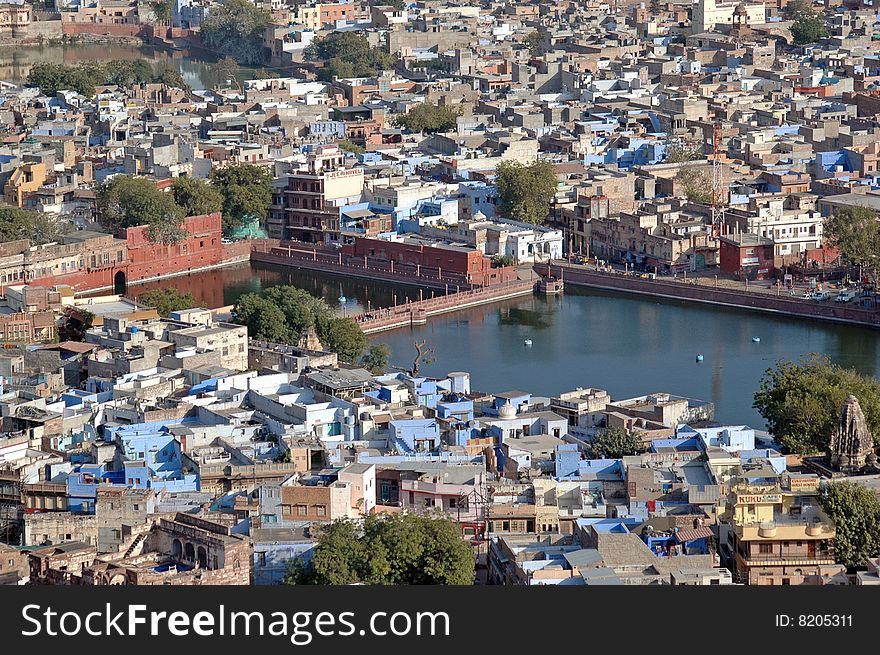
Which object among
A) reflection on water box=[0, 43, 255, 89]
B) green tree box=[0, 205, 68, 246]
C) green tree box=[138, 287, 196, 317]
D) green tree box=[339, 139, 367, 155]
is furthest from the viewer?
reflection on water box=[0, 43, 255, 89]

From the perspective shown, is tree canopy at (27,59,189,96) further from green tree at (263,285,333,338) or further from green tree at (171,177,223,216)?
green tree at (263,285,333,338)

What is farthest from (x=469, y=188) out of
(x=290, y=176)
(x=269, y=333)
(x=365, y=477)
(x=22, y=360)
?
(x=365, y=477)

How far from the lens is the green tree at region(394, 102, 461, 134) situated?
32.8 meters

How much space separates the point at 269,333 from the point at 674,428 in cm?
480

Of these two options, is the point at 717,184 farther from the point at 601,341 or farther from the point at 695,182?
the point at 601,341

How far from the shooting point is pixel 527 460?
15883mm

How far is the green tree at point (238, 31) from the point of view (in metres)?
44.8

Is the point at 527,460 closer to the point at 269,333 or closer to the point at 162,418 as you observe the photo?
the point at 162,418

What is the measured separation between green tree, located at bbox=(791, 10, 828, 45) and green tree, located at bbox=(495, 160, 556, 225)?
16017 mm

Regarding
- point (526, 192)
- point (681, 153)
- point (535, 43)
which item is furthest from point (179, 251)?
point (535, 43)

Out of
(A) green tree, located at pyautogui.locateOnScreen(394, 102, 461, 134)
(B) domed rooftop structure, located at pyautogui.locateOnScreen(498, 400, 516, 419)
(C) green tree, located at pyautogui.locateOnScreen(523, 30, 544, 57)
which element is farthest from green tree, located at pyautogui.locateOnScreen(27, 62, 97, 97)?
(B) domed rooftop structure, located at pyautogui.locateOnScreen(498, 400, 516, 419)

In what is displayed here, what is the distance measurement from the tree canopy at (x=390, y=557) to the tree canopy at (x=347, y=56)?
26206 millimetres

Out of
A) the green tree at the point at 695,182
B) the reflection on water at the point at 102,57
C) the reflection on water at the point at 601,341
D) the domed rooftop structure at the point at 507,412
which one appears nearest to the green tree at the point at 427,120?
the green tree at the point at 695,182

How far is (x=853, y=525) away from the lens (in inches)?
524
